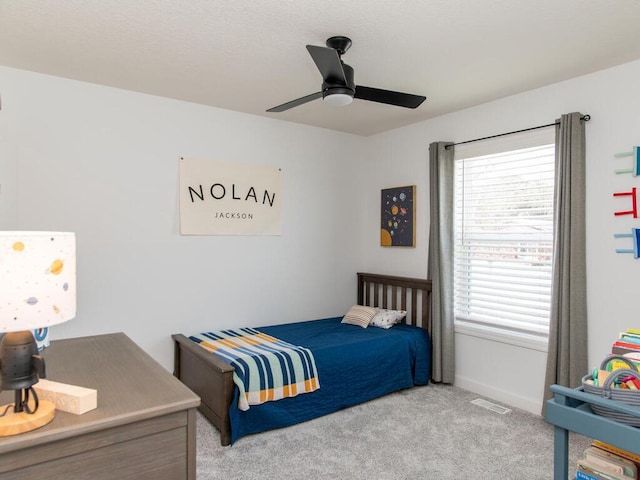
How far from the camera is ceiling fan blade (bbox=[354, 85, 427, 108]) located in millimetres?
2391

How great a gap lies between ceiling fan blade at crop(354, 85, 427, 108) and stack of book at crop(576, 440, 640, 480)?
1923mm

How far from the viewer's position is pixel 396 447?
8.61 feet

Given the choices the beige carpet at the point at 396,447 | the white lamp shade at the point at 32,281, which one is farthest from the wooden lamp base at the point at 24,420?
the beige carpet at the point at 396,447

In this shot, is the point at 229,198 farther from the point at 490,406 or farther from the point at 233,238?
the point at 490,406

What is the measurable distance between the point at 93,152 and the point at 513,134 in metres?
3.17

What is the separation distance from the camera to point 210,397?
9.29 feet

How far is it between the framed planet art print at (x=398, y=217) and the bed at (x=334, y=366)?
0.38 meters

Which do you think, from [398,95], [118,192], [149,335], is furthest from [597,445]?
[118,192]

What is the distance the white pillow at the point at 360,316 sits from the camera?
3863mm

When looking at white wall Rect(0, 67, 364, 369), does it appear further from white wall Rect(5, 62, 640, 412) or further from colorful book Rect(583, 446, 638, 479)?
colorful book Rect(583, 446, 638, 479)

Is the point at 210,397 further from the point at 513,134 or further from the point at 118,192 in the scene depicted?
the point at 513,134

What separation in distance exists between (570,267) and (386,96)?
168cm

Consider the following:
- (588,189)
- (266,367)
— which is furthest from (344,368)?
(588,189)

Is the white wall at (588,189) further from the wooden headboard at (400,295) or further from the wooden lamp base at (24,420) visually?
the wooden lamp base at (24,420)
